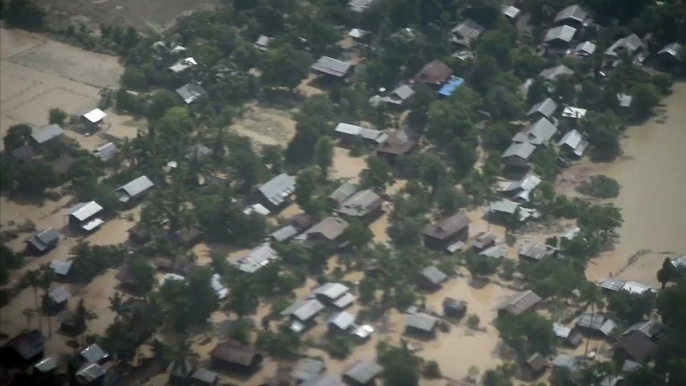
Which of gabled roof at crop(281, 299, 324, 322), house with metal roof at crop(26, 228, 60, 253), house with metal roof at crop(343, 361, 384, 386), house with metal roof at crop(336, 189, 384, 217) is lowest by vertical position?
house with metal roof at crop(26, 228, 60, 253)

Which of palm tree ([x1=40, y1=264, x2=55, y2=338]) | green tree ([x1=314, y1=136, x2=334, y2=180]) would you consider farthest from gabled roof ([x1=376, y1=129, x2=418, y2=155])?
palm tree ([x1=40, y1=264, x2=55, y2=338])

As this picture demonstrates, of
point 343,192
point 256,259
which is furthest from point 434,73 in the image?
point 256,259

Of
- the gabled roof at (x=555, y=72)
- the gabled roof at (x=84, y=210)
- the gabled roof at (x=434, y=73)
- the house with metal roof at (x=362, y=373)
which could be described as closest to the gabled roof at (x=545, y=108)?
the gabled roof at (x=555, y=72)

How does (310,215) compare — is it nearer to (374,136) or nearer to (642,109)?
(374,136)

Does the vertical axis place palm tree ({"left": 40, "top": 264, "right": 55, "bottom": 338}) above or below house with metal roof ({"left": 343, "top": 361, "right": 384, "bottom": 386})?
below

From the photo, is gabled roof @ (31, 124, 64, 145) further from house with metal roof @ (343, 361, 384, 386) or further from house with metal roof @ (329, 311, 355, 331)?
house with metal roof @ (343, 361, 384, 386)

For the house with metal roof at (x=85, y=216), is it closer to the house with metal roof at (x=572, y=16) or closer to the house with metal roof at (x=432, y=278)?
the house with metal roof at (x=432, y=278)
